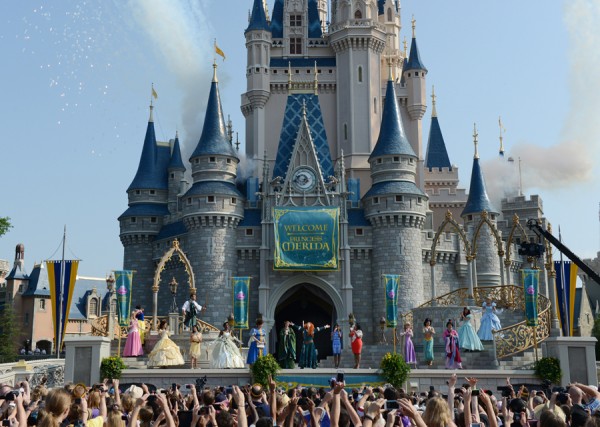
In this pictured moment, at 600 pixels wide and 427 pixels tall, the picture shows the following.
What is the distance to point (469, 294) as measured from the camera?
31.1m

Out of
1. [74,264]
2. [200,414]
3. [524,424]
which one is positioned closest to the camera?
[200,414]

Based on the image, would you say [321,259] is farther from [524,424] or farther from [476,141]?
[524,424]

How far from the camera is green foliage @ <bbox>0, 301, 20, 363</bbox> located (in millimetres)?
52500

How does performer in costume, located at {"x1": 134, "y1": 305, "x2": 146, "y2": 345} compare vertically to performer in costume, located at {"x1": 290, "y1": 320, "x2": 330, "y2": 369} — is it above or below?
above

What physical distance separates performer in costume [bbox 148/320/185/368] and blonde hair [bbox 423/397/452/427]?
19.4 m

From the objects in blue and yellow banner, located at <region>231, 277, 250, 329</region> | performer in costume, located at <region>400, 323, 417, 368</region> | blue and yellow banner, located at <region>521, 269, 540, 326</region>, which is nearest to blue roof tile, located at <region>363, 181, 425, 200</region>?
blue and yellow banner, located at <region>231, 277, 250, 329</region>

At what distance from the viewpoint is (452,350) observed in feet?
79.8

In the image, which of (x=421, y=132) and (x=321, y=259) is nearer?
(x=321, y=259)

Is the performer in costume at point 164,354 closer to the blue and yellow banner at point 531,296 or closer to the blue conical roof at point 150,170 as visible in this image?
the blue and yellow banner at point 531,296

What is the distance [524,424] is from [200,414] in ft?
10.2

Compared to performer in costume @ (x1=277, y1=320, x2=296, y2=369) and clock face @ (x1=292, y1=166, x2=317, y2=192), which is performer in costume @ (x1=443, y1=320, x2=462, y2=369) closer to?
performer in costume @ (x1=277, y1=320, x2=296, y2=369)

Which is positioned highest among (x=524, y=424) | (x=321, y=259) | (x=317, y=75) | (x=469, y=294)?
(x=317, y=75)

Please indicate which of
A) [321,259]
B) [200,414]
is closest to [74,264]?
[321,259]

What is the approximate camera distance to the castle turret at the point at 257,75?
4884 centimetres
